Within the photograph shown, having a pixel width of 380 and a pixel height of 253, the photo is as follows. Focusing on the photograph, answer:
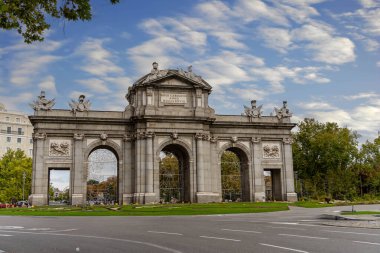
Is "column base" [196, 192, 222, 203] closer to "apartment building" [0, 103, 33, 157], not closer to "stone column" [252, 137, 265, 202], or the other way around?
"stone column" [252, 137, 265, 202]

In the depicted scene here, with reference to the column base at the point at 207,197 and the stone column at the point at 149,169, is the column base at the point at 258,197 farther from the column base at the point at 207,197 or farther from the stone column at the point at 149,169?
the stone column at the point at 149,169

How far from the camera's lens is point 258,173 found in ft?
190

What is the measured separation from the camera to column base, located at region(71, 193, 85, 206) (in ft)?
167

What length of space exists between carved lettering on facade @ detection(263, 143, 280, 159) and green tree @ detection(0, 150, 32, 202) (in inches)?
2060

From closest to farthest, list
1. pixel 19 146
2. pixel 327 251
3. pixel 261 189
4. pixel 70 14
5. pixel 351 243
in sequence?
pixel 327 251 < pixel 70 14 < pixel 351 243 < pixel 261 189 < pixel 19 146

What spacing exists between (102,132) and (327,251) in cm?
4372

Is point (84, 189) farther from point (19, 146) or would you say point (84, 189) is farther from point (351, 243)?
point (19, 146)

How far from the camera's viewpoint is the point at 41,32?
14.6 metres

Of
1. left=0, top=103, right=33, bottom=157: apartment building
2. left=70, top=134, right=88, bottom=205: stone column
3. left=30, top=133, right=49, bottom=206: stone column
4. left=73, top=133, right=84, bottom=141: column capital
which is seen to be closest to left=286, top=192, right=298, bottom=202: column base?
left=70, top=134, right=88, bottom=205: stone column

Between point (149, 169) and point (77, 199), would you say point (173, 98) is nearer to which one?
point (149, 169)

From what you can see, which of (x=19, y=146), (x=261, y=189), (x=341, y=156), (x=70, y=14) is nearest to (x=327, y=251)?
(x=70, y=14)

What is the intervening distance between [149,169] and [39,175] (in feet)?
44.0

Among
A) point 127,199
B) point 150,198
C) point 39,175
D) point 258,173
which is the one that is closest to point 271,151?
point 258,173

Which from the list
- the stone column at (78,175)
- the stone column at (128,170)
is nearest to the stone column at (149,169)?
the stone column at (128,170)
